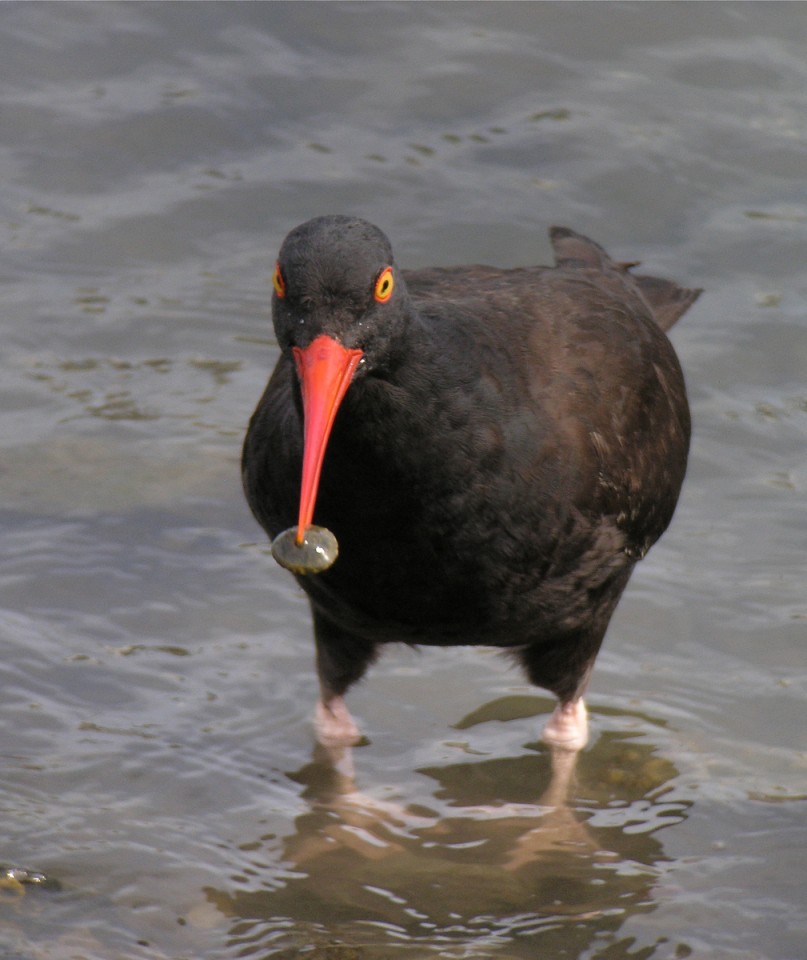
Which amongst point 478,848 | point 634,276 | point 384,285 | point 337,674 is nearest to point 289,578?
point 337,674

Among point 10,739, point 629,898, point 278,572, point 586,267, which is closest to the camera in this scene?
point 629,898

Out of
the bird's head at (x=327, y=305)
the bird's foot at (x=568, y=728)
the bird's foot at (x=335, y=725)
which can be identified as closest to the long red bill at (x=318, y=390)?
the bird's head at (x=327, y=305)

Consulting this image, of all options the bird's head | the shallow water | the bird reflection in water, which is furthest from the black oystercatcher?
the shallow water

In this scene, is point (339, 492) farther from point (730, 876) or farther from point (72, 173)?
point (72, 173)

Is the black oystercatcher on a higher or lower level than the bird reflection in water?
higher

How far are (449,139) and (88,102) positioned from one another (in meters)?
2.25

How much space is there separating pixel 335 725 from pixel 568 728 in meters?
0.83

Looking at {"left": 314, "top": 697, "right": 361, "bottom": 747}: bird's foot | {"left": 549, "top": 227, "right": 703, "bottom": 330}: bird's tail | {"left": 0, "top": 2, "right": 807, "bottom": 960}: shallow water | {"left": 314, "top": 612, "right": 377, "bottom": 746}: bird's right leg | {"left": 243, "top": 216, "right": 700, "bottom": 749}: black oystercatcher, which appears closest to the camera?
{"left": 243, "top": 216, "right": 700, "bottom": 749}: black oystercatcher

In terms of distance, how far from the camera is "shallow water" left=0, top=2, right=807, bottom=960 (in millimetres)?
4652

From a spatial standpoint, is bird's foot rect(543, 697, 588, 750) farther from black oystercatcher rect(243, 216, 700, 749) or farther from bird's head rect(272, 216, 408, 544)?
bird's head rect(272, 216, 408, 544)

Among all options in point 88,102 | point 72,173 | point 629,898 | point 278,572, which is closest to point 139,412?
point 278,572

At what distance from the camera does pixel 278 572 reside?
648cm

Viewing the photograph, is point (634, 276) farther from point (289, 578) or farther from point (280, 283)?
point (280, 283)

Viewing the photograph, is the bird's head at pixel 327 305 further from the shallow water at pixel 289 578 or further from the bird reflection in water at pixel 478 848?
the shallow water at pixel 289 578
